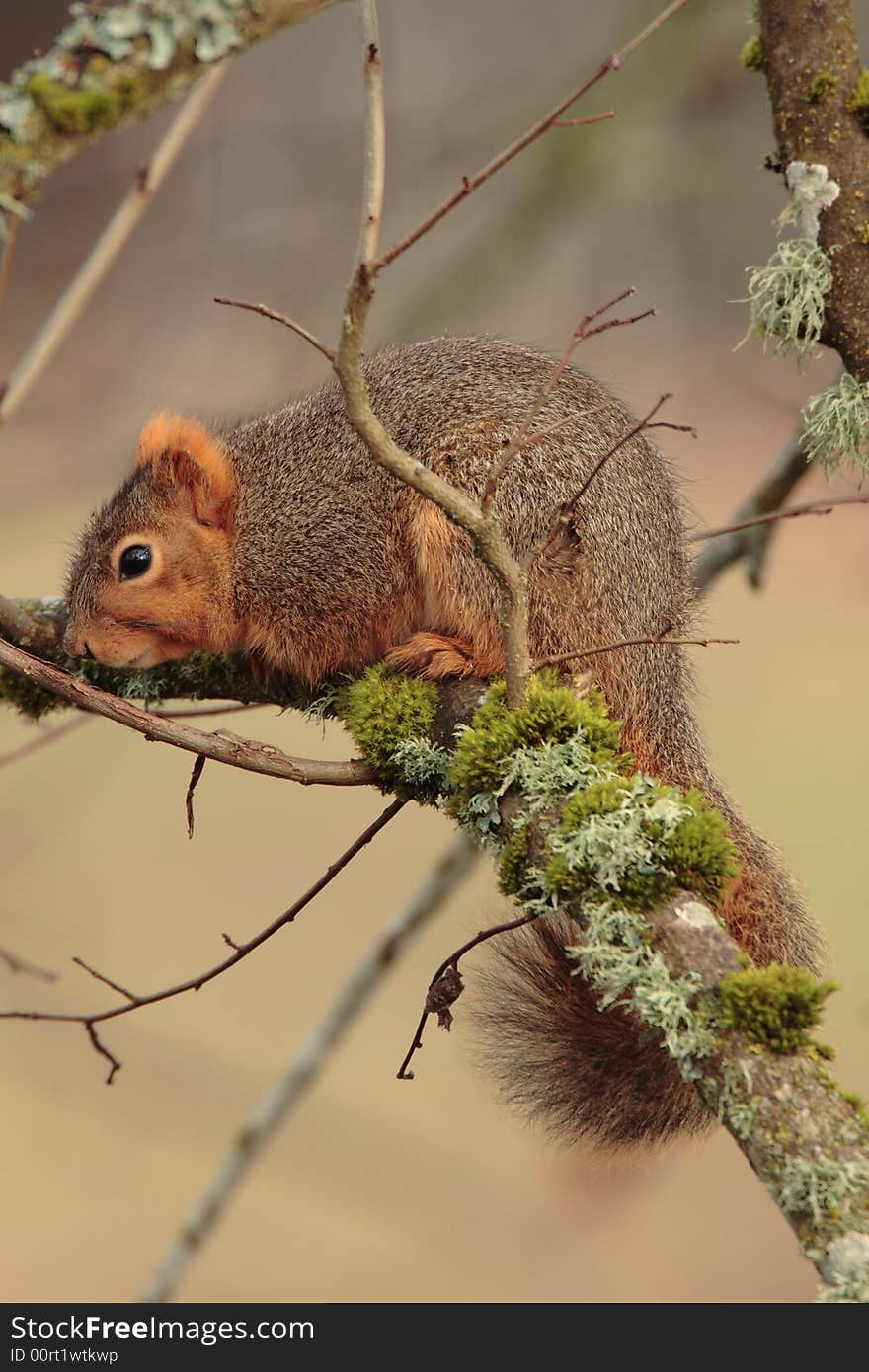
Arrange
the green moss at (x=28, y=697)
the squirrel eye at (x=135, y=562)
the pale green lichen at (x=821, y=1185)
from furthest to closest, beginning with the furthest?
the squirrel eye at (x=135, y=562) → the green moss at (x=28, y=697) → the pale green lichen at (x=821, y=1185)

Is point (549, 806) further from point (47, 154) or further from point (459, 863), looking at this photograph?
point (459, 863)

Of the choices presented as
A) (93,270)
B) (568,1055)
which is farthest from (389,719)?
(93,270)

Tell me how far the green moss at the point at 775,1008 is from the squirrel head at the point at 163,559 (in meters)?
1.63

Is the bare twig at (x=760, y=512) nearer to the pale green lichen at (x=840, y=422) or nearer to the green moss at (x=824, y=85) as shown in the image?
the pale green lichen at (x=840, y=422)

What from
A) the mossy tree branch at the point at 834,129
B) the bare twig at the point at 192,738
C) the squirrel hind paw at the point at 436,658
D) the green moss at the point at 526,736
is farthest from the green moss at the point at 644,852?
the mossy tree branch at the point at 834,129

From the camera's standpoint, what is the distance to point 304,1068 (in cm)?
353

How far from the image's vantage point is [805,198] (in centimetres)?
248

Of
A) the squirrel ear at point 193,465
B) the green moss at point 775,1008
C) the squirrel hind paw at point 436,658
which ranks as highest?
the squirrel ear at point 193,465

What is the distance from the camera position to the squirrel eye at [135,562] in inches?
119

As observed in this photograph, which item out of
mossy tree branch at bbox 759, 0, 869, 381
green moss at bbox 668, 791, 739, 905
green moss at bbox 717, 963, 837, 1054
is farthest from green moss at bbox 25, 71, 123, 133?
green moss at bbox 717, 963, 837, 1054

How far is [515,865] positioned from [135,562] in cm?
140

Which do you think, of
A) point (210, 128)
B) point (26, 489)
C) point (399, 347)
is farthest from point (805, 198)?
point (210, 128)

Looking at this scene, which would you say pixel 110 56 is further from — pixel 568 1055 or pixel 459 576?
pixel 568 1055

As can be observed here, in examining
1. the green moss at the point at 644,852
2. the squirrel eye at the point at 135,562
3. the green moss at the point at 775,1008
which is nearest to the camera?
the green moss at the point at 775,1008
